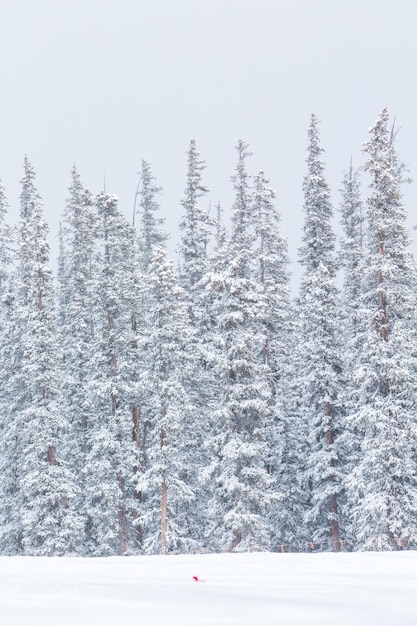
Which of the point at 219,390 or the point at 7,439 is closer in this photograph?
the point at 219,390

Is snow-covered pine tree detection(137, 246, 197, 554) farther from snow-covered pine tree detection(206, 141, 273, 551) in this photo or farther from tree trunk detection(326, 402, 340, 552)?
tree trunk detection(326, 402, 340, 552)

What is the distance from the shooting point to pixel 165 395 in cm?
3400

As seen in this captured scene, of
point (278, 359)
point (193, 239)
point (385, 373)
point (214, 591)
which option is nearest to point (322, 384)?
point (278, 359)

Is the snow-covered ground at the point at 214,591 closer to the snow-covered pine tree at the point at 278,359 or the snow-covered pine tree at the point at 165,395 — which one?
the snow-covered pine tree at the point at 165,395

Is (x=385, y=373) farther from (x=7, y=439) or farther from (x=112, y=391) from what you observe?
(x=7, y=439)

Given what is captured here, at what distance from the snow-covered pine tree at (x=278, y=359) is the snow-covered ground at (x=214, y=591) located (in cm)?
2108

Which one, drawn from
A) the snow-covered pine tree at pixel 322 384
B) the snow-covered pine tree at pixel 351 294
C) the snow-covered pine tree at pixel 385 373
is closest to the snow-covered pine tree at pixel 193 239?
the snow-covered pine tree at pixel 322 384

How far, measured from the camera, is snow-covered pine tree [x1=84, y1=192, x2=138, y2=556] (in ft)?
118

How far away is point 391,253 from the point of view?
31625 millimetres

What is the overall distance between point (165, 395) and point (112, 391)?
3497 millimetres

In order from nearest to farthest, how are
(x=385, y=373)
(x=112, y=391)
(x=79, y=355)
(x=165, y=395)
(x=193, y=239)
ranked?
(x=385, y=373), (x=165, y=395), (x=112, y=391), (x=79, y=355), (x=193, y=239)

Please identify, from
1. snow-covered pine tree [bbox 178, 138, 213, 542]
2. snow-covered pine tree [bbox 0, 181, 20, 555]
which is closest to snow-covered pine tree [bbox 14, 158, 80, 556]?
snow-covered pine tree [bbox 0, 181, 20, 555]

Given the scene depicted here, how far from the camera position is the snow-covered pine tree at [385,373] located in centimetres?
2930

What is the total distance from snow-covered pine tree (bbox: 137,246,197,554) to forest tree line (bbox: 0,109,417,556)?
95 millimetres
